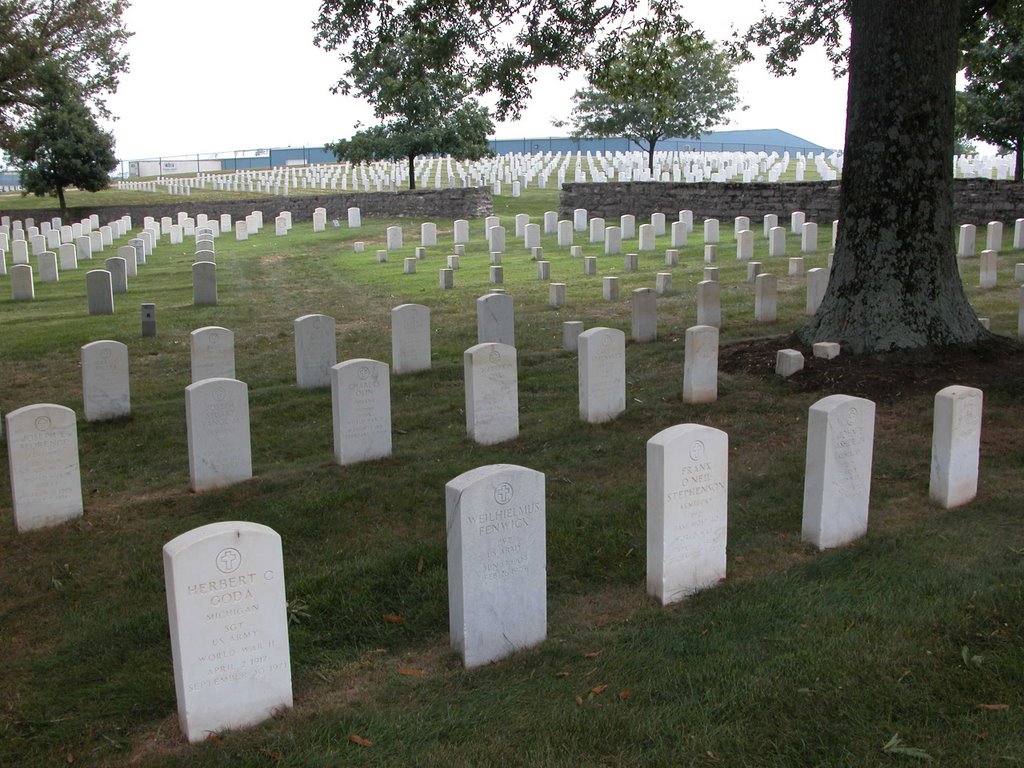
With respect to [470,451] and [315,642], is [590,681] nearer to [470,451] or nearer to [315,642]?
[315,642]

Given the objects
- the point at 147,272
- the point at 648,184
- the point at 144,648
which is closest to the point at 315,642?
the point at 144,648

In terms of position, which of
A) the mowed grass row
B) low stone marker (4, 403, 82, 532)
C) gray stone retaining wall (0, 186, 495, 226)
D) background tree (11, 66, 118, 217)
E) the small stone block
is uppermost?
background tree (11, 66, 118, 217)

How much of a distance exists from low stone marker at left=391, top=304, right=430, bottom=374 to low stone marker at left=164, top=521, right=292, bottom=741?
703 cm

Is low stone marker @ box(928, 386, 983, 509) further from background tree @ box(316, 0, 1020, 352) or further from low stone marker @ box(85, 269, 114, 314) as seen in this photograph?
low stone marker @ box(85, 269, 114, 314)

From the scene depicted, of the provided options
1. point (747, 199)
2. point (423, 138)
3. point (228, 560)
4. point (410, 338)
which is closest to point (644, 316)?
point (410, 338)

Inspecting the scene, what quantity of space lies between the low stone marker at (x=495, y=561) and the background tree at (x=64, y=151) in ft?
121

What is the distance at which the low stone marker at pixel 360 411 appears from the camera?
8180 mm

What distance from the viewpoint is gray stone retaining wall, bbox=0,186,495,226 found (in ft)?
108

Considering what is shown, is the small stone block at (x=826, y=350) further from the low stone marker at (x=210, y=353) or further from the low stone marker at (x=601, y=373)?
the low stone marker at (x=210, y=353)

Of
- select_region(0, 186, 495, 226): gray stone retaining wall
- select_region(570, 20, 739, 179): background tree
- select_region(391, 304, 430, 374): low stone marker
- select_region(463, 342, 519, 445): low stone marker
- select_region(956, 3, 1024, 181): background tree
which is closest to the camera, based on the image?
select_region(463, 342, 519, 445): low stone marker

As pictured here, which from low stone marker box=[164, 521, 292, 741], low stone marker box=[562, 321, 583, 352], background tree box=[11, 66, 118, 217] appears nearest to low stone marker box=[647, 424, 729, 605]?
low stone marker box=[164, 521, 292, 741]

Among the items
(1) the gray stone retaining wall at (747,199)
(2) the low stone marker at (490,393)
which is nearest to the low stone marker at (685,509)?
(2) the low stone marker at (490,393)

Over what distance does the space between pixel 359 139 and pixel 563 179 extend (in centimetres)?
1223

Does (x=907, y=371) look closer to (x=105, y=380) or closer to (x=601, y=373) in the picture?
(x=601, y=373)
